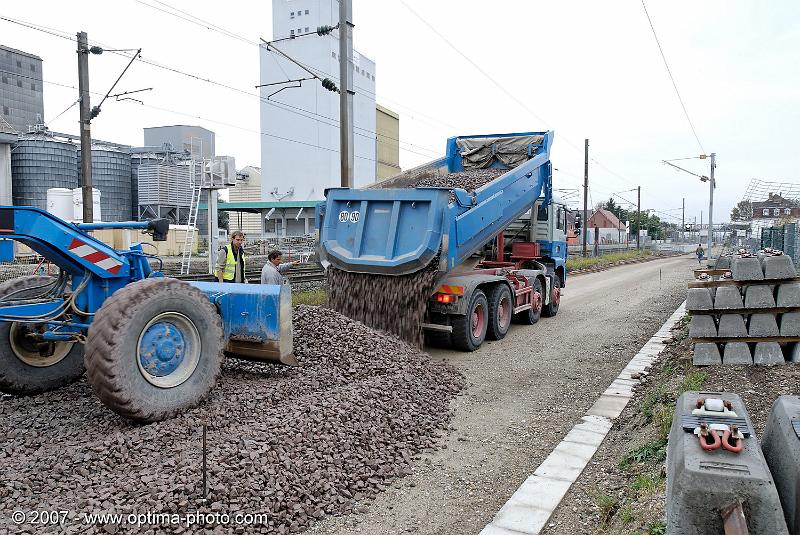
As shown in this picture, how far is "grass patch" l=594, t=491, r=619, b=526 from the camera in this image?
4078 mm

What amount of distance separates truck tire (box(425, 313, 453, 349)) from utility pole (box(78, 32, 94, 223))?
320 inches

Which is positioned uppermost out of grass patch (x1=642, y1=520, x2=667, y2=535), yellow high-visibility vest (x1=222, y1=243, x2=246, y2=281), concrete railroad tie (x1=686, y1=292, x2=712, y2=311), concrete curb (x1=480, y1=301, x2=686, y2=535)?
yellow high-visibility vest (x1=222, y1=243, x2=246, y2=281)

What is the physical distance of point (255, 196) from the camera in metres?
75.8

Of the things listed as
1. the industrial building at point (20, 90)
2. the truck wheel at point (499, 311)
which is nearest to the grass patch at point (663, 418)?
the truck wheel at point (499, 311)

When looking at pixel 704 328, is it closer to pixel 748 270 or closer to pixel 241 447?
pixel 748 270

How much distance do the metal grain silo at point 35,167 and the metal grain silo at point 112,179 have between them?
3515 mm

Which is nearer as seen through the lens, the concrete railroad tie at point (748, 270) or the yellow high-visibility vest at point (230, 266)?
the concrete railroad tie at point (748, 270)

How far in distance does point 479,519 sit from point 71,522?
2695 mm

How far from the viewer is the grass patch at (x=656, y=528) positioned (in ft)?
10.8

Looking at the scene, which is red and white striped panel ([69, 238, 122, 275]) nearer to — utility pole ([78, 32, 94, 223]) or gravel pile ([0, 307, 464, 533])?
gravel pile ([0, 307, 464, 533])

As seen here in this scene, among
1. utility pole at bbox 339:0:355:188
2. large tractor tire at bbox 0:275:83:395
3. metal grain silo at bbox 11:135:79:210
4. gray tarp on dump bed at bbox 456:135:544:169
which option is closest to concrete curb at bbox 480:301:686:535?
large tractor tire at bbox 0:275:83:395

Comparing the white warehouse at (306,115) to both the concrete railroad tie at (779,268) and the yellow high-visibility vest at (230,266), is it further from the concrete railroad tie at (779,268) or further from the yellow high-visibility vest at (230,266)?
the concrete railroad tie at (779,268)

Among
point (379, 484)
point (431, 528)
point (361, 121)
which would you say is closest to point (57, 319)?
point (379, 484)

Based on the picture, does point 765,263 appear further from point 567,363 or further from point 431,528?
point 431,528
